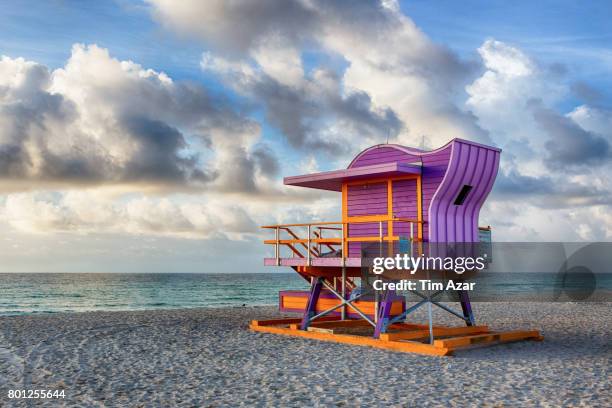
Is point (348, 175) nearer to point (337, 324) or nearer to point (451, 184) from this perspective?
point (451, 184)

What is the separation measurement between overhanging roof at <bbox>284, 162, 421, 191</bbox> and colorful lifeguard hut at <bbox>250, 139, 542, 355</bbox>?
25 mm

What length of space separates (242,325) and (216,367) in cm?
827

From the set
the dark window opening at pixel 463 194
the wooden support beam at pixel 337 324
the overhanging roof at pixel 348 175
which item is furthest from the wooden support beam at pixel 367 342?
the overhanging roof at pixel 348 175

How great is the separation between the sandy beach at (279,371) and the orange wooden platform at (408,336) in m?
0.37

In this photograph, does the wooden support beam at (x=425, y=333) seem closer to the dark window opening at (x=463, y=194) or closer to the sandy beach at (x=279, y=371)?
the sandy beach at (x=279, y=371)

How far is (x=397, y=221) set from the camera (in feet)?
47.5

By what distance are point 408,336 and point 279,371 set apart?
4750 mm

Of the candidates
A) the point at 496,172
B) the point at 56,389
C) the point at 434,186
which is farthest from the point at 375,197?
the point at 56,389

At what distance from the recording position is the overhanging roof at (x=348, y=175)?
15109mm

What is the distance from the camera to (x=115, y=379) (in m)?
11.3

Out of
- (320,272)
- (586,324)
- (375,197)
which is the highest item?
(375,197)

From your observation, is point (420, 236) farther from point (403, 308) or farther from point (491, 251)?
point (403, 308)

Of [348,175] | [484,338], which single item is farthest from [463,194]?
[484,338]

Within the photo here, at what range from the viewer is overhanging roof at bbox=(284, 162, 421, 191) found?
49.6 feet
